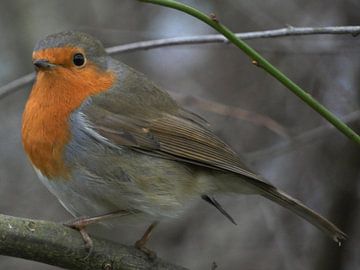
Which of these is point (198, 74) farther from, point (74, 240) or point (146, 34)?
point (74, 240)

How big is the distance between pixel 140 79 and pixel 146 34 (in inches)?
69.6

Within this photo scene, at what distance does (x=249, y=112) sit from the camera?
557cm

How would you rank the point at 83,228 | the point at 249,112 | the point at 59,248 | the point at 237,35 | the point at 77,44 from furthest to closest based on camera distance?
the point at 249,112 < the point at 77,44 < the point at 237,35 < the point at 83,228 < the point at 59,248

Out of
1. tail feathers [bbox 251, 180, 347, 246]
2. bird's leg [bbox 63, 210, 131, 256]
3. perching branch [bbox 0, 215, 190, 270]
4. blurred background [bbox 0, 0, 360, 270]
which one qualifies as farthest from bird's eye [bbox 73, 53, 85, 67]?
blurred background [bbox 0, 0, 360, 270]

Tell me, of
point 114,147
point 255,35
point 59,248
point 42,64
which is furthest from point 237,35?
point 59,248

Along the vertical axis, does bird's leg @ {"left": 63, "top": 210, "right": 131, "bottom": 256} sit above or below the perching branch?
above

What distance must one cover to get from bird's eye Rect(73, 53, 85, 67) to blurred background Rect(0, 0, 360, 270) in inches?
51.7

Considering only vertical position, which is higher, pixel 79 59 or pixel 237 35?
pixel 237 35

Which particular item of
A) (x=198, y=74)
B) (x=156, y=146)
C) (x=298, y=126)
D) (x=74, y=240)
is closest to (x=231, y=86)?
(x=198, y=74)

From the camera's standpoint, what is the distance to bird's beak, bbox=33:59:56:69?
3.91 metres

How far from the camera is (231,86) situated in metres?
6.71

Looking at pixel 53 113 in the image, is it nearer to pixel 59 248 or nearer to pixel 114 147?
pixel 114 147

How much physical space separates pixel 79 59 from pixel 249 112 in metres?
1.80

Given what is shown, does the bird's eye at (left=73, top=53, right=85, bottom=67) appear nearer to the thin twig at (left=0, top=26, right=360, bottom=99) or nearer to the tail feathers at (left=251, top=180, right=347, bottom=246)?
the thin twig at (left=0, top=26, right=360, bottom=99)
